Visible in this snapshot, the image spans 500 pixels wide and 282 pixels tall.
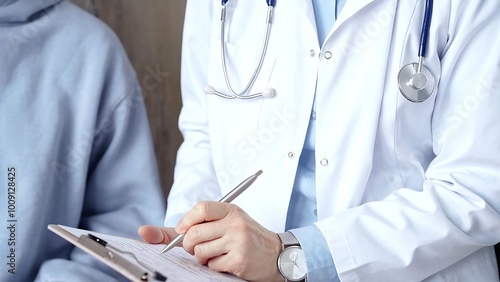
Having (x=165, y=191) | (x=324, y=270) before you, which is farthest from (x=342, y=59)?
(x=165, y=191)

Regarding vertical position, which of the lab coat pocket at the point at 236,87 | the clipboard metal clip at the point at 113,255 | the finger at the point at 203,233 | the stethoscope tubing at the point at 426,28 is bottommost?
the finger at the point at 203,233

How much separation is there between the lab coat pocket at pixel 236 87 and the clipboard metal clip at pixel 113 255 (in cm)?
35

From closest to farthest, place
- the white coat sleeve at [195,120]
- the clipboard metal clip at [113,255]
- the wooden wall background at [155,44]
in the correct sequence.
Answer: the clipboard metal clip at [113,255]
the white coat sleeve at [195,120]
the wooden wall background at [155,44]

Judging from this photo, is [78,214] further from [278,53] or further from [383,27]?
[383,27]

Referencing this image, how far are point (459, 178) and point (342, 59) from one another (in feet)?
0.74

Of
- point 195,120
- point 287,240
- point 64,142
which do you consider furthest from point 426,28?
point 64,142

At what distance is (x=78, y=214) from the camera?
1267 millimetres

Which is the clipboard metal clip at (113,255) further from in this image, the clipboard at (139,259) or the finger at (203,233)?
the finger at (203,233)

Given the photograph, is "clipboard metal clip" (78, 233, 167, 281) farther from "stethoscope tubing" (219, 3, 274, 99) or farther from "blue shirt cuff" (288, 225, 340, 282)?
"stethoscope tubing" (219, 3, 274, 99)

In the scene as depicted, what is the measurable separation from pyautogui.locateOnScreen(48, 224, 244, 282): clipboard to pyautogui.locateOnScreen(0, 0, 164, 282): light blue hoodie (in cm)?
32

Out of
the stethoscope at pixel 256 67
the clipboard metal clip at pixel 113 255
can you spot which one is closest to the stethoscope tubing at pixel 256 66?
the stethoscope at pixel 256 67

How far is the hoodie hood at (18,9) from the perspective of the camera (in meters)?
1.22

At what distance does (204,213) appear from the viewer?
35.1 inches

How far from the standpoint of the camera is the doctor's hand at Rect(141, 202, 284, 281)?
90 cm
